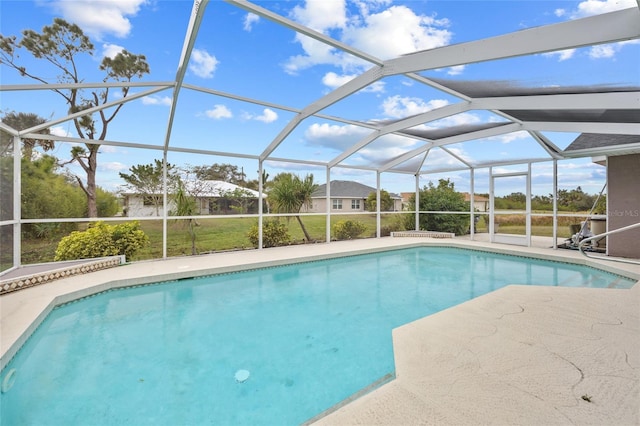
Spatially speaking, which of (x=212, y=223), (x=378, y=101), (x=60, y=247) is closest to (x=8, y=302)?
(x=60, y=247)

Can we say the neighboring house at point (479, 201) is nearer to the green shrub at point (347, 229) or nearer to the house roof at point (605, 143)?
the house roof at point (605, 143)

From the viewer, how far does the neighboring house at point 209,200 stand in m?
7.37

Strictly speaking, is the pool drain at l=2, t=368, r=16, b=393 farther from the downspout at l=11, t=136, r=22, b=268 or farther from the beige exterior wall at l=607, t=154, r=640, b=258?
the beige exterior wall at l=607, t=154, r=640, b=258

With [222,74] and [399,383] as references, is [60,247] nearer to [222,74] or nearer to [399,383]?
[222,74]

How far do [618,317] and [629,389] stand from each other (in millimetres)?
1993

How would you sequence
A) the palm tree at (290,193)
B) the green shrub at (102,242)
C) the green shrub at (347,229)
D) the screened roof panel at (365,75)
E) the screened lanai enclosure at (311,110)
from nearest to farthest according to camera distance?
the screened roof panel at (365,75)
the screened lanai enclosure at (311,110)
the green shrub at (102,242)
the palm tree at (290,193)
the green shrub at (347,229)

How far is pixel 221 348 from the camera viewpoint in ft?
11.7

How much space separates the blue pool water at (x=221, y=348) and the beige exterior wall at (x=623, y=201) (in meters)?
1.88

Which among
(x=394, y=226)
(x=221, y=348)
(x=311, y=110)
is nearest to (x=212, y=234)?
(x=311, y=110)

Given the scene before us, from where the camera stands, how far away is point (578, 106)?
15.6 ft

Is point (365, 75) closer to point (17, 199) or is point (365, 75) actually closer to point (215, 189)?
point (215, 189)

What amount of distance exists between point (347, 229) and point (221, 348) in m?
8.38

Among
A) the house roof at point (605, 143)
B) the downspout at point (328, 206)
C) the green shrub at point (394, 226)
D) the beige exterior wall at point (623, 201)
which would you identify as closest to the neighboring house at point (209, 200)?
the downspout at point (328, 206)

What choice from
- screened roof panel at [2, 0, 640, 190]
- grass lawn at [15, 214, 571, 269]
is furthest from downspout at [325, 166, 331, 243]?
screened roof panel at [2, 0, 640, 190]
